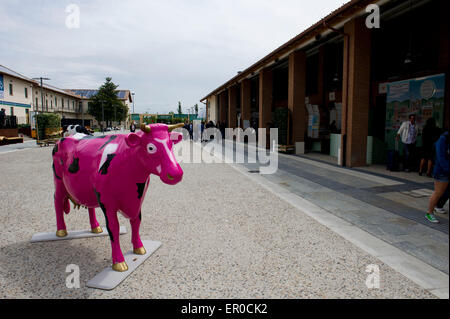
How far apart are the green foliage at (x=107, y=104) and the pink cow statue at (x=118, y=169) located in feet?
203

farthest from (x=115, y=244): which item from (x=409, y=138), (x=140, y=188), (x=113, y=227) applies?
(x=409, y=138)

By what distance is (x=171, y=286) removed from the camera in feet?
9.66

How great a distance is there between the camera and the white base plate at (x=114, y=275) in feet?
9.68

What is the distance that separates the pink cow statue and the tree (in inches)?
2433

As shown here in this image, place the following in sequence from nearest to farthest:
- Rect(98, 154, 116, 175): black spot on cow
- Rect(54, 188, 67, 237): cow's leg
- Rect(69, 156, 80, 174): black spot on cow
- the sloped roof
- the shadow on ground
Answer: the shadow on ground → Rect(98, 154, 116, 175): black spot on cow → Rect(69, 156, 80, 174): black spot on cow → Rect(54, 188, 67, 237): cow's leg → the sloped roof

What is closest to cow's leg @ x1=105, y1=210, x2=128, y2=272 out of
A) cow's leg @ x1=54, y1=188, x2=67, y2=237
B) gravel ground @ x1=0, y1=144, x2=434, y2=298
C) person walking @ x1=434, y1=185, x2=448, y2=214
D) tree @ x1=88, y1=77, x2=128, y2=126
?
gravel ground @ x1=0, y1=144, x2=434, y2=298

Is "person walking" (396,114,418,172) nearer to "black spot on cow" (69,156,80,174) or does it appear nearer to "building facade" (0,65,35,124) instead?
"black spot on cow" (69,156,80,174)

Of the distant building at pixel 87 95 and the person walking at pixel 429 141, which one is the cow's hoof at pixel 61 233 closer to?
the person walking at pixel 429 141

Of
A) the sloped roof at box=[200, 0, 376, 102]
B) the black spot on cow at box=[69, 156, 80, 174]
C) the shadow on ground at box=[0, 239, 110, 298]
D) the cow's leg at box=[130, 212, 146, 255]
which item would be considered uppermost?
the sloped roof at box=[200, 0, 376, 102]

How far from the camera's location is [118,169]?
313cm

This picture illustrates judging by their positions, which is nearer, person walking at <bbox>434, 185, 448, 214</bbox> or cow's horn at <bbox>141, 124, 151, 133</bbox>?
cow's horn at <bbox>141, 124, 151, 133</bbox>

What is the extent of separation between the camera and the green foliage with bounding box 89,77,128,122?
61875mm

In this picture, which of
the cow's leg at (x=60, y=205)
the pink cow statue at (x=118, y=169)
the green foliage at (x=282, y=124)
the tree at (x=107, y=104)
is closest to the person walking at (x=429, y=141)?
the green foliage at (x=282, y=124)
